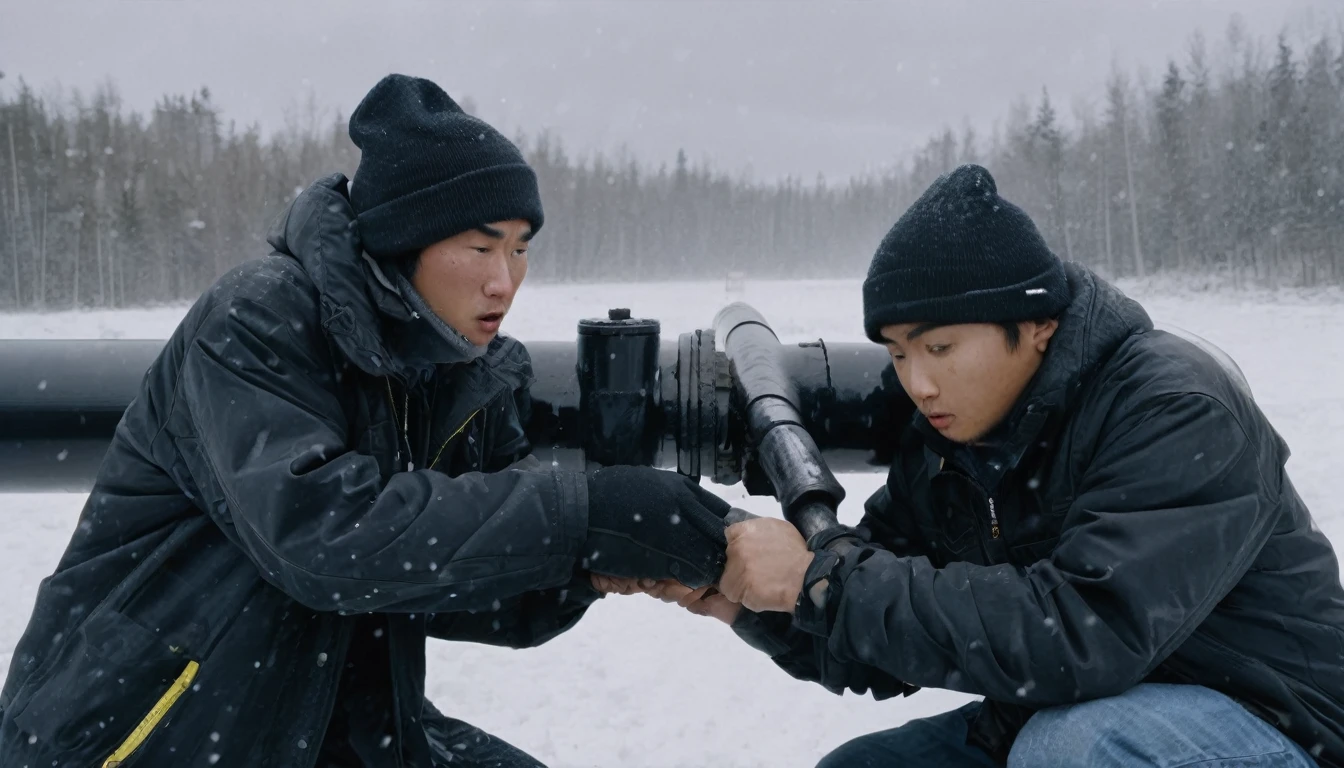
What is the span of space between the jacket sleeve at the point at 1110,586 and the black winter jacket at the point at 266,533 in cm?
68

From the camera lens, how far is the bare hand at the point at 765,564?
6.56ft

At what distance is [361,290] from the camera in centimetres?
199

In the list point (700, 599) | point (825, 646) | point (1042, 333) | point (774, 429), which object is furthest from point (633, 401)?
point (1042, 333)

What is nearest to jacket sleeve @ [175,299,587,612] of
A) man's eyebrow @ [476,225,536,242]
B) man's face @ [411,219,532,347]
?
man's face @ [411,219,532,347]

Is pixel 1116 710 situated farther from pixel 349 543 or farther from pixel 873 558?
pixel 349 543

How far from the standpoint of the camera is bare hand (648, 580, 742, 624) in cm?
236

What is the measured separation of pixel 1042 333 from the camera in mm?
2041

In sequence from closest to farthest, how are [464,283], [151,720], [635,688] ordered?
[151,720] < [464,283] < [635,688]

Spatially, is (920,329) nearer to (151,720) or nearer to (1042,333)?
(1042,333)

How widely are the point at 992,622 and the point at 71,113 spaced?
59.0m

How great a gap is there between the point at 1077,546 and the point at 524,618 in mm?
1431

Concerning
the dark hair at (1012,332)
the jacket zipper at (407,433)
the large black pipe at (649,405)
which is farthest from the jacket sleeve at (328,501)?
the dark hair at (1012,332)

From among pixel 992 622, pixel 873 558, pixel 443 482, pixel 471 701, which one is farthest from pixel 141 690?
pixel 471 701

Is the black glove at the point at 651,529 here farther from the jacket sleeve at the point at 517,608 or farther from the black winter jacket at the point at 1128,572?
the jacket sleeve at the point at 517,608
